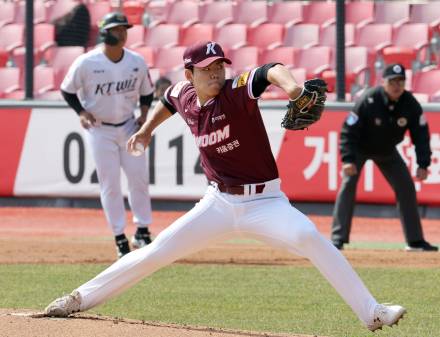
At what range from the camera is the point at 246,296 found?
359 inches

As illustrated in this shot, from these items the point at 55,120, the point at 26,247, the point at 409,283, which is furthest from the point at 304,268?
the point at 55,120

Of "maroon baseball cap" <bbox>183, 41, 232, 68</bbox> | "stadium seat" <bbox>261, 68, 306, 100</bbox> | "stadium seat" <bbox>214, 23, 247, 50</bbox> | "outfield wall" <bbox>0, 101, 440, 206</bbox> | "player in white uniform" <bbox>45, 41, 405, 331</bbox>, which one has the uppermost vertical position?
"maroon baseball cap" <bbox>183, 41, 232, 68</bbox>

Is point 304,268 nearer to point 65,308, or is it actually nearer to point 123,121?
point 123,121

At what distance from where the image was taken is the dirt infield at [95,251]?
6.88m

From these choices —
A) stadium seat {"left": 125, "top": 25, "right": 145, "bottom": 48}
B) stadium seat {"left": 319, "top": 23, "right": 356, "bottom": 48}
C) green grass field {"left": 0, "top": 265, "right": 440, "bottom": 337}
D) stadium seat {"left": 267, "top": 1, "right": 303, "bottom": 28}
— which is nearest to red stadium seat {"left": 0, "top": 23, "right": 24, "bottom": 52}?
stadium seat {"left": 125, "top": 25, "right": 145, "bottom": 48}

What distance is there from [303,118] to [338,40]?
8.52m

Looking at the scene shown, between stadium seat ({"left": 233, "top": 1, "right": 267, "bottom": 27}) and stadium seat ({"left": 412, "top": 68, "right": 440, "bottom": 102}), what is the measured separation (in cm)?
388

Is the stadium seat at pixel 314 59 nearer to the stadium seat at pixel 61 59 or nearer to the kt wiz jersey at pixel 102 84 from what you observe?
the stadium seat at pixel 61 59

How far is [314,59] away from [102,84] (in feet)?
22.6

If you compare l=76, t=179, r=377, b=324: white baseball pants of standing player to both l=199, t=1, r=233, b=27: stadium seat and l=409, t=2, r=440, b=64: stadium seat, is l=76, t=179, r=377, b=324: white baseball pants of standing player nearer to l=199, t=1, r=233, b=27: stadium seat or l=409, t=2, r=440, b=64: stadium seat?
l=409, t=2, r=440, b=64: stadium seat

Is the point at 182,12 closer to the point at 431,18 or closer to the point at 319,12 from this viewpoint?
the point at 319,12

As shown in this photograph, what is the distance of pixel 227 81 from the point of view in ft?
22.1

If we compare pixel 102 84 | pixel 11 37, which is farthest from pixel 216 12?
pixel 102 84

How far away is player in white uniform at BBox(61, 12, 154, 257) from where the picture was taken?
11023 mm
